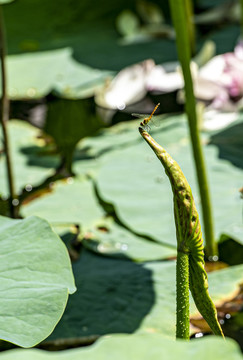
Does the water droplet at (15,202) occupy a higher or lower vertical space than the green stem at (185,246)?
lower

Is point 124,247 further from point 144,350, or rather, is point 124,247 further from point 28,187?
point 144,350

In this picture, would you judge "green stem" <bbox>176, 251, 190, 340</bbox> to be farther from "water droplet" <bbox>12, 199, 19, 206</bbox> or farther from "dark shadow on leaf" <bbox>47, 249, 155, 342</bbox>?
"water droplet" <bbox>12, 199, 19, 206</bbox>

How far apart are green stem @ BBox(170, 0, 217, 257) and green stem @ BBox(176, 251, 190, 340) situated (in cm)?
51

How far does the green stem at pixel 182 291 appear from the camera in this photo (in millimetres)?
684

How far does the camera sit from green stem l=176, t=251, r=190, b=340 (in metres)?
0.68

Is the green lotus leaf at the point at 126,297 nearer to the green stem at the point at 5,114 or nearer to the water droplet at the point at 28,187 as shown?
the green stem at the point at 5,114

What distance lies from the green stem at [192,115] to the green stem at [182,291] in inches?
19.9

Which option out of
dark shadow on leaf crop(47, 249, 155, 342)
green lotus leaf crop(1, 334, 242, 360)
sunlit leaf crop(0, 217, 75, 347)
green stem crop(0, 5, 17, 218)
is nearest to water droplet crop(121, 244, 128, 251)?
dark shadow on leaf crop(47, 249, 155, 342)

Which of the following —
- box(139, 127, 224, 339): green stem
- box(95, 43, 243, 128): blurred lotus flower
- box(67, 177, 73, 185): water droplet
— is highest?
box(139, 127, 224, 339): green stem

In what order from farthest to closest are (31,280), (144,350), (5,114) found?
1. (5,114)
2. (31,280)
3. (144,350)

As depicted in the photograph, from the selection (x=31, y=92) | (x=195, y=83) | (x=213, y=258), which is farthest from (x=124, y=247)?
(x=31, y=92)

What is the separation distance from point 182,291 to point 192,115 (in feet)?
1.74

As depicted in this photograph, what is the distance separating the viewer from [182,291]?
0.69 metres

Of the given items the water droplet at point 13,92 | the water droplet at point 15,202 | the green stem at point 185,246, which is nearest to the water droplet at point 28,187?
the water droplet at point 15,202
